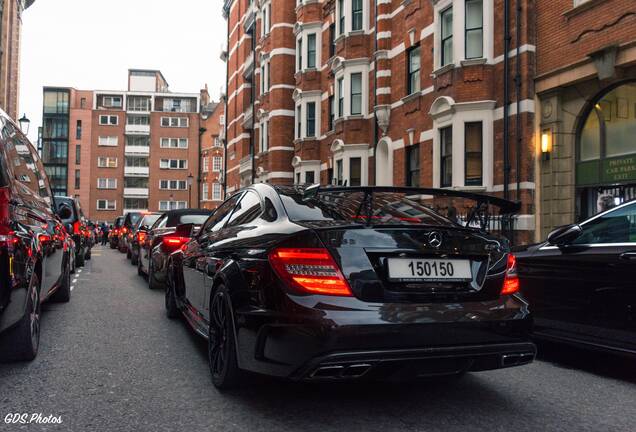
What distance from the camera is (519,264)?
227 inches

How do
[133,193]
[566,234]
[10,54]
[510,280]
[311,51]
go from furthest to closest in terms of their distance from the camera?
[133,193] < [10,54] < [311,51] < [566,234] < [510,280]

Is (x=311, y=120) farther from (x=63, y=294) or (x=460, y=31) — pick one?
(x=63, y=294)

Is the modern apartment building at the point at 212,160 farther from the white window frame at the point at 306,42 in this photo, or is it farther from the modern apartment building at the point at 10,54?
the white window frame at the point at 306,42

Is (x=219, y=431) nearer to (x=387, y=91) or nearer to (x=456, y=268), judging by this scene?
(x=456, y=268)

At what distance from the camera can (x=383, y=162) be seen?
22.6 metres

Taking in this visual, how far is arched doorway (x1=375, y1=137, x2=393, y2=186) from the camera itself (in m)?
21.8

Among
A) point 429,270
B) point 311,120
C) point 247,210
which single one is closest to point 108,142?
point 311,120

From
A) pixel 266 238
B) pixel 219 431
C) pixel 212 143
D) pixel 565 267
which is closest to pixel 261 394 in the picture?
pixel 219 431

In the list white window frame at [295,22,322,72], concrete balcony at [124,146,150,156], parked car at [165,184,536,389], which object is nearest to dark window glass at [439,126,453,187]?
white window frame at [295,22,322,72]

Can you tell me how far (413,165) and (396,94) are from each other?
2913 millimetres

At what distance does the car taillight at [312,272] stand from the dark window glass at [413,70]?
17.4 m

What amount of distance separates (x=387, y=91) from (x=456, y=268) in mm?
19266

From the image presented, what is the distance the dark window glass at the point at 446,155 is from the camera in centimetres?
1738

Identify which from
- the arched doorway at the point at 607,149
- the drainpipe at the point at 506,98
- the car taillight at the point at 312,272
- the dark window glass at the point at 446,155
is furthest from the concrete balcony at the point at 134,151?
the car taillight at the point at 312,272
